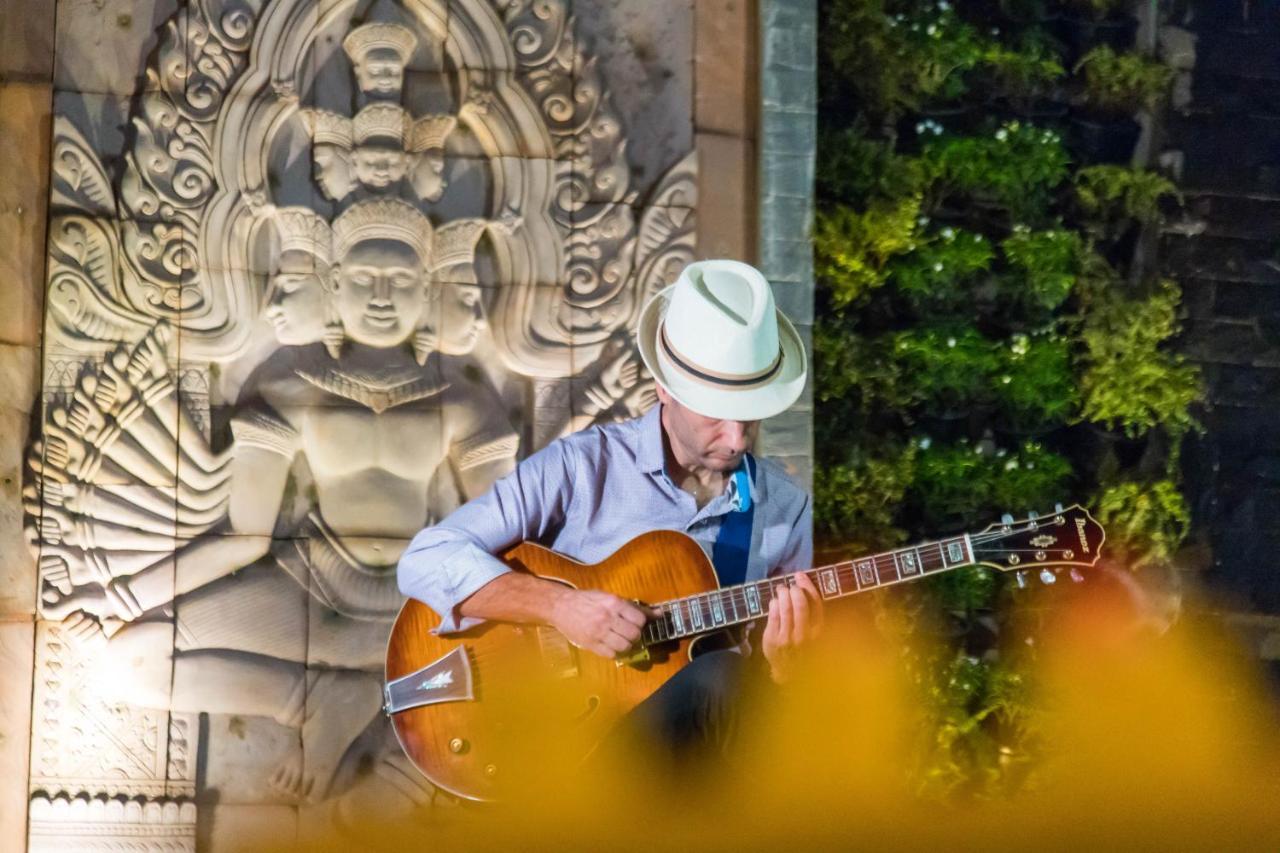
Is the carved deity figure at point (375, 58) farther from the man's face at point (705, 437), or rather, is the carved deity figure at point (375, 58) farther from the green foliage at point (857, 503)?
the green foliage at point (857, 503)

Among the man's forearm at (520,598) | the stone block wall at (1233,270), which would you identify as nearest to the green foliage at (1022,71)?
the stone block wall at (1233,270)

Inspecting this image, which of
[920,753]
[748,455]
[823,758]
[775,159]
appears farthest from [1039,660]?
[775,159]

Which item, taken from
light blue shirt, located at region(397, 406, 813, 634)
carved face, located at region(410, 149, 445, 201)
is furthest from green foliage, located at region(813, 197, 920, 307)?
carved face, located at region(410, 149, 445, 201)

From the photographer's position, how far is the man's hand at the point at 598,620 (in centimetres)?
508

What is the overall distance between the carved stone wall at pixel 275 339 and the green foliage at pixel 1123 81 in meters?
1.62

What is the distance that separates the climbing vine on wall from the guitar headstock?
33.7 inches

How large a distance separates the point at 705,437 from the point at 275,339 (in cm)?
148

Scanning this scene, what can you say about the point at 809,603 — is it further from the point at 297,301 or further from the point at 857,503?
the point at 297,301

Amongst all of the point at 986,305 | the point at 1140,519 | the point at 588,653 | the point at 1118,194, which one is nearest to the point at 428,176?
the point at 588,653

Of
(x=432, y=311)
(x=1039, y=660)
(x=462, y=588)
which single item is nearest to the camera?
(x=462, y=588)

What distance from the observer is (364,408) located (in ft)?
18.5

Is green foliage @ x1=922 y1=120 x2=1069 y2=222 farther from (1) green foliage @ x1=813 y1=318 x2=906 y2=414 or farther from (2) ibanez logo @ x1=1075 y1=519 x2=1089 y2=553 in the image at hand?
(2) ibanez logo @ x1=1075 y1=519 x2=1089 y2=553

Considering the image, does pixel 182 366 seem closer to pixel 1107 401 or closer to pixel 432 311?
pixel 432 311

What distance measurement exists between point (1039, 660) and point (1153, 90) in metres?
2.21
